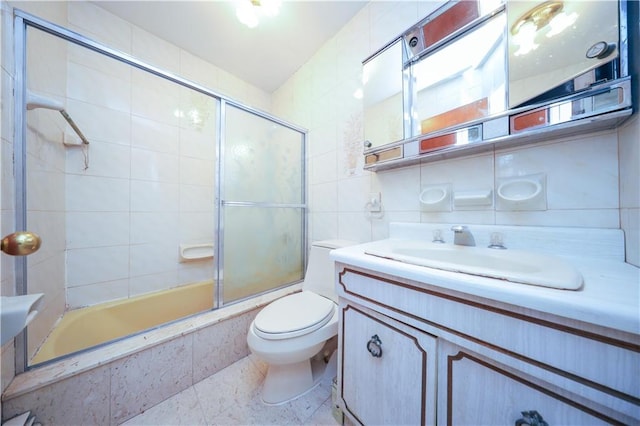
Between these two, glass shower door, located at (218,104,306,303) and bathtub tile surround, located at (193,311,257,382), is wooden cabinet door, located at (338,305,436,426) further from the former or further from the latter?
glass shower door, located at (218,104,306,303)

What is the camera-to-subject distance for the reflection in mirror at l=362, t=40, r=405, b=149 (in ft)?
3.76

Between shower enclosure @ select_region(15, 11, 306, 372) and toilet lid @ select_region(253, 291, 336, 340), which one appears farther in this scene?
shower enclosure @ select_region(15, 11, 306, 372)

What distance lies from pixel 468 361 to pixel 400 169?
93 cm

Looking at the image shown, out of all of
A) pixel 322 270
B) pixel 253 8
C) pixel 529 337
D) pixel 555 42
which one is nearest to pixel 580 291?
pixel 529 337

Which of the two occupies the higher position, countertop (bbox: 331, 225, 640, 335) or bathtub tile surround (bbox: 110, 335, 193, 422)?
countertop (bbox: 331, 225, 640, 335)

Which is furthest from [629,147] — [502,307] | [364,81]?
[364,81]

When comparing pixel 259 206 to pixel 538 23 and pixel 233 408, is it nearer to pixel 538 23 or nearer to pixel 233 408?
pixel 233 408

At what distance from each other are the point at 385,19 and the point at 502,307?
1.65 m

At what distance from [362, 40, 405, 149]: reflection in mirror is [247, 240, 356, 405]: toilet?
2.86 ft

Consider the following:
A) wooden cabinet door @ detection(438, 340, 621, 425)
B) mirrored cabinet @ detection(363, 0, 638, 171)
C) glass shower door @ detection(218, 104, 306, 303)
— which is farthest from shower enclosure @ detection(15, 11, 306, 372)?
wooden cabinet door @ detection(438, 340, 621, 425)

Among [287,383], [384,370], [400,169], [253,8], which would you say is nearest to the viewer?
[384,370]

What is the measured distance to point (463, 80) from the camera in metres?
0.94

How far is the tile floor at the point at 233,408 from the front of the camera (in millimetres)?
913

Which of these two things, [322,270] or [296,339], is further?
[322,270]
